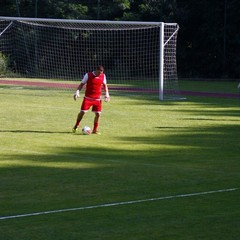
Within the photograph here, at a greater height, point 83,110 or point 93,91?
point 93,91

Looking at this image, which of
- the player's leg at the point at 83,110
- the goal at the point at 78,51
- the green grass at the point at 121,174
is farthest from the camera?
the goal at the point at 78,51

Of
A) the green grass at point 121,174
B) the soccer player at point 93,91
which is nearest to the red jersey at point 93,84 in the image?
the soccer player at point 93,91

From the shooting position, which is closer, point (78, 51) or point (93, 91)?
point (93, 91)

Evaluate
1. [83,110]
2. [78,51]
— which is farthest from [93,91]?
[78,51]

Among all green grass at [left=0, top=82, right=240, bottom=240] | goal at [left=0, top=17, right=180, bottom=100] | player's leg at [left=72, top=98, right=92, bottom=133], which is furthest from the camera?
goal at [left=0, top=17, right=180, bottom=100]

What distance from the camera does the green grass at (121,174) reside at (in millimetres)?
10414

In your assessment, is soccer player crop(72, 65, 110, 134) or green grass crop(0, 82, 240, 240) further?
soccer player crop(72, 65, 110, 134)

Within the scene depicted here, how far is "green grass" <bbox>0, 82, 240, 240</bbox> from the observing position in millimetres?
10414

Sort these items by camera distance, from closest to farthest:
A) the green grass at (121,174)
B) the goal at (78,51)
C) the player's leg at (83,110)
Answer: the green grass at (121,174) < the player's leg at (83,110) < the goal at (78,51)

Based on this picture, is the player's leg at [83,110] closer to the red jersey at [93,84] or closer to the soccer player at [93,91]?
the soccer player at [93,91]

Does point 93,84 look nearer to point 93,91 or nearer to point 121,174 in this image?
point 93,91

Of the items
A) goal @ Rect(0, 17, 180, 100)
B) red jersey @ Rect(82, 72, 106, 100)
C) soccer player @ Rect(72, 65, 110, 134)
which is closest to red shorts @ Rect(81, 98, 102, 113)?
soccer player @ Rect(72, 65, 110, 134)

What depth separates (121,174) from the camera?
49.2ft

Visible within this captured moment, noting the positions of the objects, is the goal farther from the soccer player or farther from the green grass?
the soccer player
